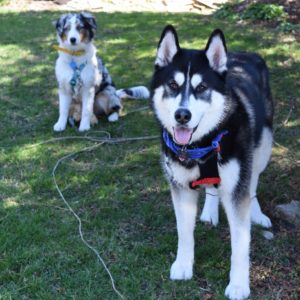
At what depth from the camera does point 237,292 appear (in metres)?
3.26

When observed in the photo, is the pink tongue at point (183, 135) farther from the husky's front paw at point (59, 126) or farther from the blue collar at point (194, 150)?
the husky's front paw at point (59, 126)

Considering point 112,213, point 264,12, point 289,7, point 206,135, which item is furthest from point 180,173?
point 289,7

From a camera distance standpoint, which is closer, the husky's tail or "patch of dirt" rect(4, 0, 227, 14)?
the husky's tail

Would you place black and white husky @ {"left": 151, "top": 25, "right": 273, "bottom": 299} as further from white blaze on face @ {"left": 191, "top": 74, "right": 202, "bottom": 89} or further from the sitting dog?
the sitting dog

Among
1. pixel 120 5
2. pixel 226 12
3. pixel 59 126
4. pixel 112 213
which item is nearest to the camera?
pixel 112 213

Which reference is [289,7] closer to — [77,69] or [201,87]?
[77,69]

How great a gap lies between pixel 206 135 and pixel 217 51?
0.53 metres

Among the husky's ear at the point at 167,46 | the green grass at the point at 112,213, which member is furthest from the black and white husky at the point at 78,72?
the husky's ear at the point at 167,46

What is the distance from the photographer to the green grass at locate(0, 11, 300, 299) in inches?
137

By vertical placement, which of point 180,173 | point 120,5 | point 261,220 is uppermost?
point 180,173

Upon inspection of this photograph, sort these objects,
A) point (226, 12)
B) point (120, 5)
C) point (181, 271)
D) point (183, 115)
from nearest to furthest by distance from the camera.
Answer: point (183, 115)
point (181, 271)
point (226, 12)
point (120, 5)

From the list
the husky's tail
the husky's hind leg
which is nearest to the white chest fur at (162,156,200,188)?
the husky's hind leg

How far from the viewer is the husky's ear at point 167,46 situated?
10.0 ft

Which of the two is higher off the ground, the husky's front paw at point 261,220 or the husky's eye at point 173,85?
the husky's eye at point 173,85
